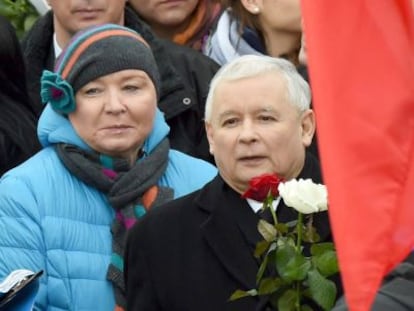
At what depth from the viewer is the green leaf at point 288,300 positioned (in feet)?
14.4

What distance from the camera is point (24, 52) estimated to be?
6.55 metres

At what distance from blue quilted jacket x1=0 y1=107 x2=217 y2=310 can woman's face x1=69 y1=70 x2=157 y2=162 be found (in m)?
0.07

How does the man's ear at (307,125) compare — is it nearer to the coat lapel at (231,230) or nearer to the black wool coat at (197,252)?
the black wool coat at (197,252)

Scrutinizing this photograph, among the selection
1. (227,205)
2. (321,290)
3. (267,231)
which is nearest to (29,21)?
(227,205)

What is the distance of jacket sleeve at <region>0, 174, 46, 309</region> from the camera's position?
5301 mm

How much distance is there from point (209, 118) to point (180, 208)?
0.32 meters

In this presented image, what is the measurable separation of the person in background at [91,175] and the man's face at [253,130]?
0.58 meters

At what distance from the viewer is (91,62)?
560 centimetres

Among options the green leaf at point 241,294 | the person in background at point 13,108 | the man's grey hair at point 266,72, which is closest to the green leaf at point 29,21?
the person in background at point 13,108

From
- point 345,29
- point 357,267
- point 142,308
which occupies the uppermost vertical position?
point 345,29

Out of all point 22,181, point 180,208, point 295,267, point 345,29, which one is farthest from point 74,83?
point 345,29

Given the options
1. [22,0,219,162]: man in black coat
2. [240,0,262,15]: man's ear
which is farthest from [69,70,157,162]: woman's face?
[240,0,262,15]: man's ear

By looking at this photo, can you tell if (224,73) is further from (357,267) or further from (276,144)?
(357,267)

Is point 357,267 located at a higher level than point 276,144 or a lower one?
higher
